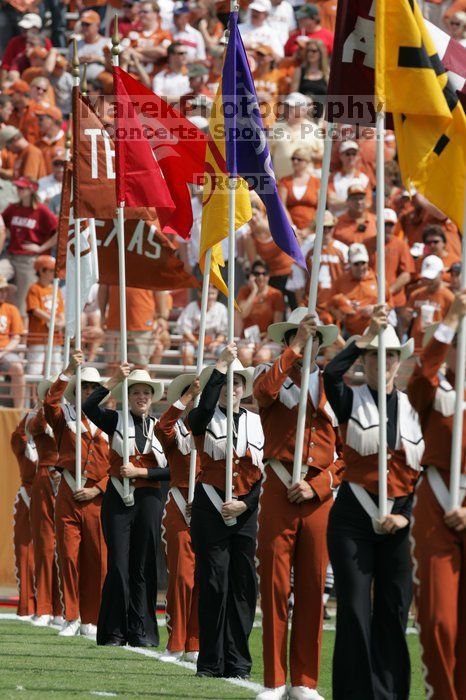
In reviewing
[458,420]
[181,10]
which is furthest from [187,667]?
[181,10]

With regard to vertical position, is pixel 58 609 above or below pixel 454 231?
below

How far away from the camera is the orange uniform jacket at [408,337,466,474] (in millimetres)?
8164

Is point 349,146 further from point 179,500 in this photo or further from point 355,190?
point 179,500

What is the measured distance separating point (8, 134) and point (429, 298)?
26.7ft

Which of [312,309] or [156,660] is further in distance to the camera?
[156,660]

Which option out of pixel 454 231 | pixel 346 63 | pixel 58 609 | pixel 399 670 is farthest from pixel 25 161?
pixel 399 670

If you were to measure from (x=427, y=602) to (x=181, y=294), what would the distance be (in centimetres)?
1459

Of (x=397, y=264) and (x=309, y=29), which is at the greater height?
(x=309, y=29)

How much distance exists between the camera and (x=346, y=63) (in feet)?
32.8

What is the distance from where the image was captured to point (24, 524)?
58.9 ft

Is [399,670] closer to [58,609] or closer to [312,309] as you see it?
[312,309]

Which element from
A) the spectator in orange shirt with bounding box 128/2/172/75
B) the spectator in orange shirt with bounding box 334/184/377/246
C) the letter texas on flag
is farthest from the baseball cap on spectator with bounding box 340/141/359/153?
the letter texas on flag

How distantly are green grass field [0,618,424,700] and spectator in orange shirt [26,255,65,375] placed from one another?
229 inches

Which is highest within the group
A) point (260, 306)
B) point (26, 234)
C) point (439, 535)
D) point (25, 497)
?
point (26, 234)
